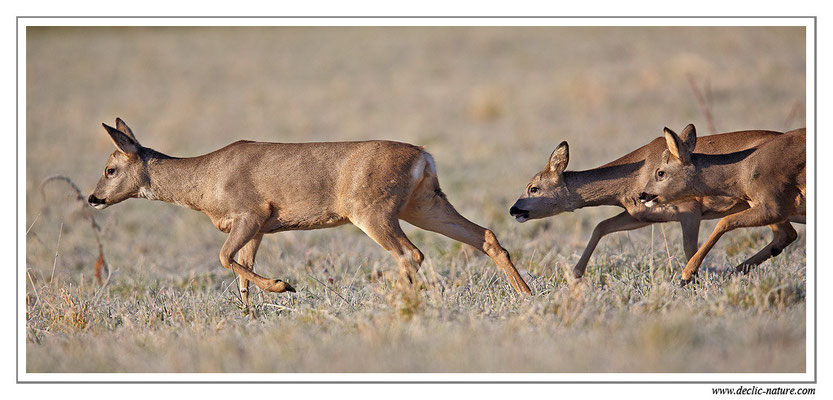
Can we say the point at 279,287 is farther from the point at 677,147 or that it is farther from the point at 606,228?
the point at 677,147

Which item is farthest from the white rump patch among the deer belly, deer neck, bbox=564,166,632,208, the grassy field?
deer neck, bbox=564,166,632,208

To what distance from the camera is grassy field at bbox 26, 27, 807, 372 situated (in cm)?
605

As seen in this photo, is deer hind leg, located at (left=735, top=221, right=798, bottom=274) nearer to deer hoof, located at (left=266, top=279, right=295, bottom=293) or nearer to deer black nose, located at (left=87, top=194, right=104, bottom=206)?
deer hoof, located at (left=266, top=279, right=295, bottom=293)

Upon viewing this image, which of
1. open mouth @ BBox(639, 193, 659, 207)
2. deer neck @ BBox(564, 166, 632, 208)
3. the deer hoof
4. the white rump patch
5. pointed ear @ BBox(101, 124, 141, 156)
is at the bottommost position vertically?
the deer hoof

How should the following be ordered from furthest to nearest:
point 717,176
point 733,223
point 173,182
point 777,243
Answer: point 173,182, point 777,243, point 717,176, point 733,223

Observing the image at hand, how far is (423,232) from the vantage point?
11.8 meters

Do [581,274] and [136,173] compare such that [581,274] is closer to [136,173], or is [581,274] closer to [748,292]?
[748,292]

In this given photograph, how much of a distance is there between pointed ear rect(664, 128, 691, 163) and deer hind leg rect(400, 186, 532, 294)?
1.78 metres

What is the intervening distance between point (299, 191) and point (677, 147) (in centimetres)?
346

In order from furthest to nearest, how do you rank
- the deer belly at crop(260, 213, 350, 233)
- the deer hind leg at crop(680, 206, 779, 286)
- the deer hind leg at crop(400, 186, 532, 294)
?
the deer hind leg at crop(400, 186, 532, 294)
the deer belly at crop(260, 213, 350, 233)
the deer hind leg at crop(680, 206, 779, 286)

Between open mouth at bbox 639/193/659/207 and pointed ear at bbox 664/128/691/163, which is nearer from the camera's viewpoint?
pointed ear at bbox 664/128/691/163

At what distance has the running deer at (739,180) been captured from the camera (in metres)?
7.52

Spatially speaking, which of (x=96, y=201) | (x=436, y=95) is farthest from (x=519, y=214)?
(x=436, y=95)

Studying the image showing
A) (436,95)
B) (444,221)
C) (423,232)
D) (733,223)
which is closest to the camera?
(733,223)
